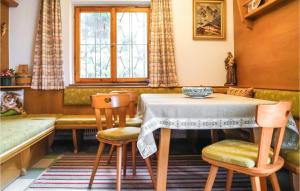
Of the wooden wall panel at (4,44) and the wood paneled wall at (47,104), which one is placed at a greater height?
the wooden wall panel at (4,44)

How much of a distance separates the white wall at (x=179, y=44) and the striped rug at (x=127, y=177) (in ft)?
5.20

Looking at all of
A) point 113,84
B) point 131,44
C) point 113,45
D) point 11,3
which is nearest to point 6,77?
point 11,3

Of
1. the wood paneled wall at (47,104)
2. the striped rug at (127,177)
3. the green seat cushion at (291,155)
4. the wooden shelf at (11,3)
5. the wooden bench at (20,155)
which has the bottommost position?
the striped rug at (127,177)

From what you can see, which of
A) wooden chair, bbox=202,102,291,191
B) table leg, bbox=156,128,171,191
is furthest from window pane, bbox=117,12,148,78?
wooden chair, bbox=202,102,291,191

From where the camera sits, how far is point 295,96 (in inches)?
95.8

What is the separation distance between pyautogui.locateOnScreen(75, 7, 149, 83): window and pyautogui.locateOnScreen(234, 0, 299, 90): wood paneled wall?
1.49 m

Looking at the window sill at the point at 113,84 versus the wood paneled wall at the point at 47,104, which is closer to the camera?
the wood paneled wall at the point at 47,104

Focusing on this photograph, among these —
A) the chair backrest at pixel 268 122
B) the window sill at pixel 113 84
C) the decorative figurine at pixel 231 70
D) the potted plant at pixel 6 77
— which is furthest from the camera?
the window sill at pixel 113 84

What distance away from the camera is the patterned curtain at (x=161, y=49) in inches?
158

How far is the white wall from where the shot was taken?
408 centimetres

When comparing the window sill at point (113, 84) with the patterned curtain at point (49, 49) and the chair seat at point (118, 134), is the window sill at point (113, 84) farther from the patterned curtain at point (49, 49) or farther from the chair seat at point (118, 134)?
the chair seat at point (118, 134)

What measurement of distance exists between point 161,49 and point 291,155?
257 cm

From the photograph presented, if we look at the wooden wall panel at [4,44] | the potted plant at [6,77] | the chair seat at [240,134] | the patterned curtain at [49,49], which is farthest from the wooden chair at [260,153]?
the wooden wall panel at [4,44]

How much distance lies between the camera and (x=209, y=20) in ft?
13.9
